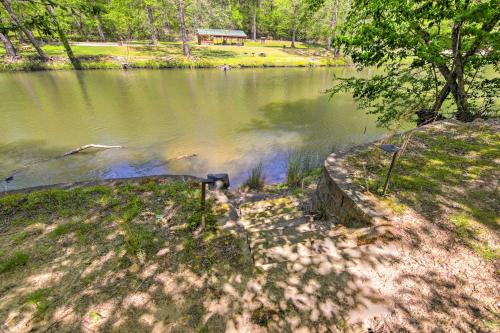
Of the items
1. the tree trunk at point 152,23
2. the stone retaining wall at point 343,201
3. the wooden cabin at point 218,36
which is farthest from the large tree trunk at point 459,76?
the wooden cabin at point 218,36

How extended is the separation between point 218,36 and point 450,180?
138 feet

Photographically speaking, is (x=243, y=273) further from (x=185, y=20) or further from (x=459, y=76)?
(x=185, y=20)

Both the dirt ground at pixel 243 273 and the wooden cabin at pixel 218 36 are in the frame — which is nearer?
the dirt ground at pixel 243 273

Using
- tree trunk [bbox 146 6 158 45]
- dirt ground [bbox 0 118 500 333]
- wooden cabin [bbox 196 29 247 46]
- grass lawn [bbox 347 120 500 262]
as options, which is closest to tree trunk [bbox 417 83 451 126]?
grass lawn [bbox 347 120 500 262]

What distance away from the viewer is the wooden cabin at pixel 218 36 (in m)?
38.4

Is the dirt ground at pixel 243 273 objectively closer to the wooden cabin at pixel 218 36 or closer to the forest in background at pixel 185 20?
the forest in background at pixel 185 20

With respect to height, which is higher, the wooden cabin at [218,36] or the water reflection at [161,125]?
the wooden cabin at [218,36]

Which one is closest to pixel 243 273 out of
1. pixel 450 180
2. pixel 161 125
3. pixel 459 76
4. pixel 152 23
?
pixel 450 180

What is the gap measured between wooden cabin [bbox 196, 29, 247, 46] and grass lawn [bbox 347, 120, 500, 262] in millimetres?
39995

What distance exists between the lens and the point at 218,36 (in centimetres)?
3900

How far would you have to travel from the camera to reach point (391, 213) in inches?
113

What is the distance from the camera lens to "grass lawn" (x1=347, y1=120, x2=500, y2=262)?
2.69 metres

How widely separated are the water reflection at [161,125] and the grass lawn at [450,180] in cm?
354

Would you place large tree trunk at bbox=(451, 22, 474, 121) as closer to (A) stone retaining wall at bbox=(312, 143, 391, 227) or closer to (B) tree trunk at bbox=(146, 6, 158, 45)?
(A) stone retaining wall at bbox=(312, 143, 391, 227)
